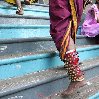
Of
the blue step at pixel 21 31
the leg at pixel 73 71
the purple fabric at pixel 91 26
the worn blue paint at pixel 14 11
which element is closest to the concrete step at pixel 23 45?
the blue step at pixel 21 31

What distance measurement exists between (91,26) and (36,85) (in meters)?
2.12

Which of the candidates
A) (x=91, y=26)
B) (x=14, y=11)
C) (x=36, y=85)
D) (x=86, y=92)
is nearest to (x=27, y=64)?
(x=36, y=85)

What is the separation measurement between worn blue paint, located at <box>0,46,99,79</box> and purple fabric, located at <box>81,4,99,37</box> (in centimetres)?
142

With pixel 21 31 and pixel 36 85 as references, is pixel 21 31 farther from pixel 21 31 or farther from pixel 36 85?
pixel 36 85

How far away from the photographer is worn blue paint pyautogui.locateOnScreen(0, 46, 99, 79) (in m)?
2.13

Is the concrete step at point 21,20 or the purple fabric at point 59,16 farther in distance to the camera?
the concrete step at point 21,20

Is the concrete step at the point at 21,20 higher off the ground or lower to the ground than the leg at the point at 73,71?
higher

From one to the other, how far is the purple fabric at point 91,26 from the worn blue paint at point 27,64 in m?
1.42

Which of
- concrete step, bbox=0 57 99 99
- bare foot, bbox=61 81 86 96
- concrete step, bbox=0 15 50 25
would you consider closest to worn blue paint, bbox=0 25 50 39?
concrete step, bbox=0 15 50 25

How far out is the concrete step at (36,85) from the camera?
1.97m

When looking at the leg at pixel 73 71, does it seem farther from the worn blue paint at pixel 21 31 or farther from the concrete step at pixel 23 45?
the worn blue paint at pixel 21 31

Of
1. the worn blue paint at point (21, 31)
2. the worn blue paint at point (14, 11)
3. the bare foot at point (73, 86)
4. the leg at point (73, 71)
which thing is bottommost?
the bare foot at point (73, 86)

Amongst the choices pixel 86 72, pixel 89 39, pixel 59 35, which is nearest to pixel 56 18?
pixel 59 35

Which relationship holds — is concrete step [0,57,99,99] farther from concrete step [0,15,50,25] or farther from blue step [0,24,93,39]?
concrete step [0,15,50,25]
